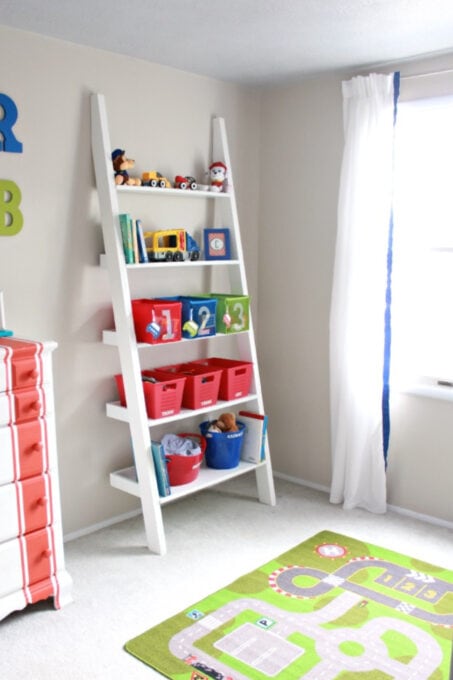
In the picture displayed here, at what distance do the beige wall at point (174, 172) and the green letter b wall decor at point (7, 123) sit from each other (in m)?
0.04

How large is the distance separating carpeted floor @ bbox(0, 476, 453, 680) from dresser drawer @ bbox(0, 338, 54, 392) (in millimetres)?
889

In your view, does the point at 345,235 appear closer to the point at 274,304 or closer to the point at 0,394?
the point at 274,304

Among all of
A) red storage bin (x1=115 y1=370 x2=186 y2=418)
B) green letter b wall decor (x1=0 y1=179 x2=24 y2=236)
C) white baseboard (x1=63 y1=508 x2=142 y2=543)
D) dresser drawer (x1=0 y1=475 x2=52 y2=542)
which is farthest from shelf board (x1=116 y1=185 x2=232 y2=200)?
white baseboard (x1=63 y1=508 x2=142 y2=543)

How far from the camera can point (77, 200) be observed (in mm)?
3008

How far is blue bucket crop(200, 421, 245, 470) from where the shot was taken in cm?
334

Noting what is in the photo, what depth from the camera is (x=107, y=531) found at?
127 inches

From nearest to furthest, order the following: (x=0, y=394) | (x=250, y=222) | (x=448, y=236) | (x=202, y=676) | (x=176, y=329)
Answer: (x=202, y=676)
(x=0, y=394)
(x=176, y=329)
(x=448, y=236)
(x=250, y=222)

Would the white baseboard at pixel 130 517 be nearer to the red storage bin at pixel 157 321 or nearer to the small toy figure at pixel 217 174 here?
the red storage bin at pixel 157 321

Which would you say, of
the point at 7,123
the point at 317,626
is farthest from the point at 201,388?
the point at 7,123

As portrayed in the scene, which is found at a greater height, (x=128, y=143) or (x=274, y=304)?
(x=128, y=143)

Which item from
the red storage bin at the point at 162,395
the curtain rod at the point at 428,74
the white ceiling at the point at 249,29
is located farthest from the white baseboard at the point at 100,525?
the curtain rod at the point at 428,74

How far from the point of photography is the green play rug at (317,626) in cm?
222

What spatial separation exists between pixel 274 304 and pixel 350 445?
945 mm

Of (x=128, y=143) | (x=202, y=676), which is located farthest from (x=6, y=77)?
(x=202, y=676)
